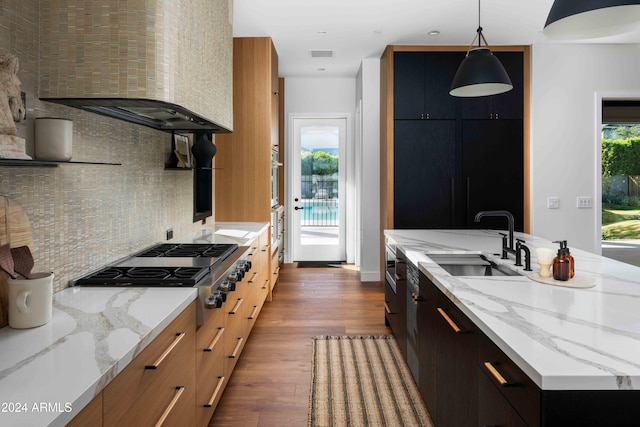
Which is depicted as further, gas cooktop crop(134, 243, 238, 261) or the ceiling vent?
the ceiling vent

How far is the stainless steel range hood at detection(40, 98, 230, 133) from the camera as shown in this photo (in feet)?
6.05

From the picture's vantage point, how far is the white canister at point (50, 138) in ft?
5.42

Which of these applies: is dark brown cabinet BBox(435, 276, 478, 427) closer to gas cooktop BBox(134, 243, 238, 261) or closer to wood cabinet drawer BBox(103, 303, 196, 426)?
wood cabinet drawer BBox(103, 303, 196, 426)

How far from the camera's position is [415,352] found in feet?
8.79

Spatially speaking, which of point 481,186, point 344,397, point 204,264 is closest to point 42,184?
point 204,264

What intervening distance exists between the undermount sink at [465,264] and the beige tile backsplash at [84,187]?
1761mm

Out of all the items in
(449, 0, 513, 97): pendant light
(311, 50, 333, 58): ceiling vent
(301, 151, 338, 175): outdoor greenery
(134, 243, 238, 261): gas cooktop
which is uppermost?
(311, 50, 333, 58): ceiling vent

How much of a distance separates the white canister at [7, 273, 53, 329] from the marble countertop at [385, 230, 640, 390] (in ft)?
4.46

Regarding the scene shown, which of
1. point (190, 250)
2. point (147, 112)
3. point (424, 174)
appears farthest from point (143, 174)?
point (424, 174)

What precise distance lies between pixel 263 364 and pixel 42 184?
6.49 ft

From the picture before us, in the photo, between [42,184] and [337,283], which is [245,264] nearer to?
[42,184]

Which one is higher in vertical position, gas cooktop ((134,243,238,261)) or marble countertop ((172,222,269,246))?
marble countertop ((172,222,269,246))

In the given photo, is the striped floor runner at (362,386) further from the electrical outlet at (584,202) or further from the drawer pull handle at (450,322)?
the electrical outlet at (584,202)

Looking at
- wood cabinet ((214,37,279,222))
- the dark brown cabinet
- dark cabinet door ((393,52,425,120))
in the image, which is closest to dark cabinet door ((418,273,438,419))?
the dark brown cabinet
